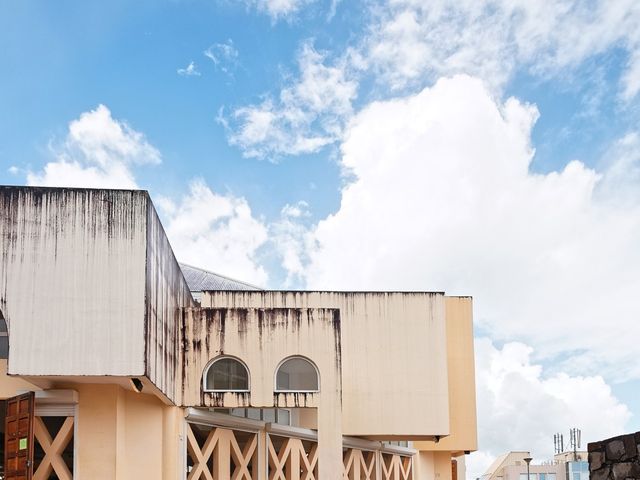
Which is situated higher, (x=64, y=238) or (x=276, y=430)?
(x=64, y=238)

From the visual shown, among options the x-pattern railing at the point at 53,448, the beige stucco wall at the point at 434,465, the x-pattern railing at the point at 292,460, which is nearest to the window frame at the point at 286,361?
the x-pattern railing at the point at 292,460

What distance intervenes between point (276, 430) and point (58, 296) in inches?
312

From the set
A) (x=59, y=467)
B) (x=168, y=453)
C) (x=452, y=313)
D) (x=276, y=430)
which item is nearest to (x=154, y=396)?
(x=168, y=453)

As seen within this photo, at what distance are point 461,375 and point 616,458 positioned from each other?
1716 centimetres

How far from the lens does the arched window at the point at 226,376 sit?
56.0 feet

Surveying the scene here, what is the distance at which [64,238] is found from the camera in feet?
42.9

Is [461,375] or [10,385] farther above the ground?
[461,375]

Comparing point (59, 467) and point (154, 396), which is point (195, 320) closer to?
point (154, 396)

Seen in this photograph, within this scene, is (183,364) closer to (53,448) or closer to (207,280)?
(53,448)

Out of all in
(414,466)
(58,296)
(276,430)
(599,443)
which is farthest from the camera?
(414,466)

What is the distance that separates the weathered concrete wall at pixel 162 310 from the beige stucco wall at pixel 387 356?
475 cm

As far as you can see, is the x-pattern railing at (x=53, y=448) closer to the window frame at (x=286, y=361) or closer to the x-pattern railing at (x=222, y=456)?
the x-pattern railing at (x=222, y=456)

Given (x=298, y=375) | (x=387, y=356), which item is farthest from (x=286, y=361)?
(x=387, y=356)

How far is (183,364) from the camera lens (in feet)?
55.8
